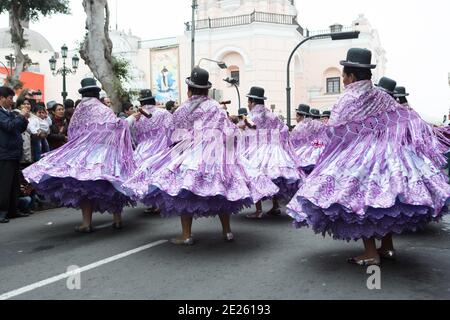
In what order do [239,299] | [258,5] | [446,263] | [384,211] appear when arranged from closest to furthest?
[239,299] < [384,211] < [446,263] < [258,5]

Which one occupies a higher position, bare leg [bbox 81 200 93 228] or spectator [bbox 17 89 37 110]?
spectator [bbox 17 89 37 110]

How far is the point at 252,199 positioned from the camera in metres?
5.36

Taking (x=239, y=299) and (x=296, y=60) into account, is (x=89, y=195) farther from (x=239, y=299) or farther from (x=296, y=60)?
(x=296, y=60)

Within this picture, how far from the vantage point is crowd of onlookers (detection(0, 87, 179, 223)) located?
24.2 feet

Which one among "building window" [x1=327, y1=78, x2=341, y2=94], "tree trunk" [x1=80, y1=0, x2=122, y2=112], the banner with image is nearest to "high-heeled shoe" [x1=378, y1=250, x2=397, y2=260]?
"tree trunk" [x1=80, y1=0, x2=122, y2=112]

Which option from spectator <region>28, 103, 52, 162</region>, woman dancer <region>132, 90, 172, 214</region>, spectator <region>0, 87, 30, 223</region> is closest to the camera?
spectator <region>0, 87, 30, 223</region>

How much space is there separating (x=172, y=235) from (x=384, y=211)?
2995 millimetres

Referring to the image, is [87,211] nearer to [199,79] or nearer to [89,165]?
[89,165]

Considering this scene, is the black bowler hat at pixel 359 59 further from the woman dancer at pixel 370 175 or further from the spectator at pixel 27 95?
the spectator at pixel 27 95

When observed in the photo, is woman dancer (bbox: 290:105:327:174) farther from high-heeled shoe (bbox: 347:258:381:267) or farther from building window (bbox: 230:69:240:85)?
building window (bbox: 230:69:240:85)

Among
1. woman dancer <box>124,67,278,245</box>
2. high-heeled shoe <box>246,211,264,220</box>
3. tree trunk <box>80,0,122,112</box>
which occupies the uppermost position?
tree trunk <box>80,0,122,112</box>

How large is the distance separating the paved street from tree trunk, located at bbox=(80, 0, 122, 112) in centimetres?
689

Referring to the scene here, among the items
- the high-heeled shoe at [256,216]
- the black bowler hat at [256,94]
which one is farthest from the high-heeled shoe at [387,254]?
the black bowler hat at [256,94]
